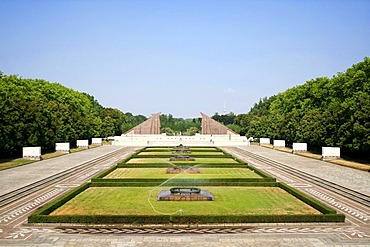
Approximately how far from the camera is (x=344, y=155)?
32.1 metres

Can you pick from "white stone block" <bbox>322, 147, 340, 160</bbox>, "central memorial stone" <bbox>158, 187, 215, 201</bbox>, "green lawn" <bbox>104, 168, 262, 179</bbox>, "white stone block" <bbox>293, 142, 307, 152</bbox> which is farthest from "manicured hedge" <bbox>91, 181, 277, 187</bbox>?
"white stone block" <bbox>293, 142, 307, 152</bbox>

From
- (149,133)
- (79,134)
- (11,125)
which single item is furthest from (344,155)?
(149,133)

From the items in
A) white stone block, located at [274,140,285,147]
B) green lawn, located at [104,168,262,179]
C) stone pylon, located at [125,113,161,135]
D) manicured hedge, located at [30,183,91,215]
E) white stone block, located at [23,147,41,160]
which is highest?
stone pylon, located at [125,113,161,135]

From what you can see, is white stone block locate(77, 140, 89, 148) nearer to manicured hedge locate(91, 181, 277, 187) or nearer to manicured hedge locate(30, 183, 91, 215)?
manicured hedge locate(91, 181, 277, 187)

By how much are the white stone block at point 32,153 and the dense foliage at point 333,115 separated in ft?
76.8

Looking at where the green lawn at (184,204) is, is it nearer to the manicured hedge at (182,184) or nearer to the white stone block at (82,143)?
the manicured hedge at (182,184)

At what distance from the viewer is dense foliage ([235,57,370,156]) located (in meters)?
26.6

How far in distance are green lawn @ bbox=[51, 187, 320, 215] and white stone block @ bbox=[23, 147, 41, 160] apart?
14.2 metres

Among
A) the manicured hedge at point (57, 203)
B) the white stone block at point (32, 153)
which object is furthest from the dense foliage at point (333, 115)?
the white stone block at point (32, 153)

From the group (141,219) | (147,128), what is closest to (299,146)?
(141,219)

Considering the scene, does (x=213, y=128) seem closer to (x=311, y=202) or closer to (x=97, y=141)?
(x=97, y=141)

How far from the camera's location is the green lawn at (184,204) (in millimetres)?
12359

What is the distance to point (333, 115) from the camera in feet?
106

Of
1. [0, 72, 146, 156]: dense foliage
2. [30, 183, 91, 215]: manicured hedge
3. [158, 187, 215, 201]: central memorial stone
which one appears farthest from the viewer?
[0, 72, 146, 156]: dense foliage
